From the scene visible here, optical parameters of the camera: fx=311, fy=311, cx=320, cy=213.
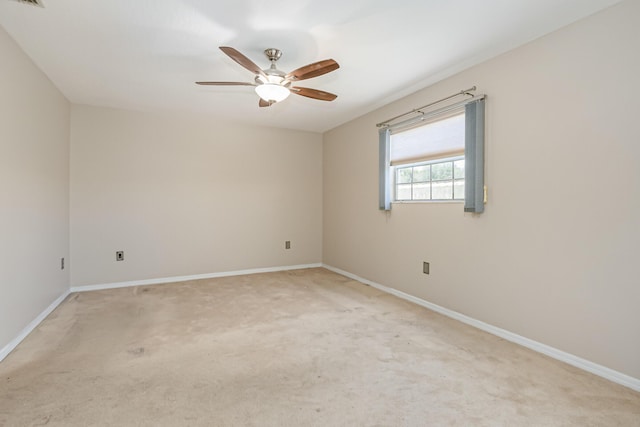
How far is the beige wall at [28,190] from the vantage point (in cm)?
226

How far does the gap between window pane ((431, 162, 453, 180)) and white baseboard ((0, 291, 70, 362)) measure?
3.81m

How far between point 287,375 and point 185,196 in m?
3.28

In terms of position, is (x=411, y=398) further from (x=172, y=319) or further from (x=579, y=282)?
(x=172, y=319)

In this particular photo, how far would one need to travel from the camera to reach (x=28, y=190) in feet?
8.68

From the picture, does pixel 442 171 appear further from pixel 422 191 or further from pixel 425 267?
pixel 425 267

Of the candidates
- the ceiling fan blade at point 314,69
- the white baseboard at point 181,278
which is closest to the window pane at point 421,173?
the ceiling fan blade at point 314,69

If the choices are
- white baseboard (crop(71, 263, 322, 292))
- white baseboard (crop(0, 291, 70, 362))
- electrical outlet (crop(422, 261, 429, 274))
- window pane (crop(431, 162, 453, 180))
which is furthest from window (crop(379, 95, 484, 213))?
white baseboard (crop(0, 291, 70, 362))

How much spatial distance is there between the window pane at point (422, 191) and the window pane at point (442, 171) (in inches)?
5.3

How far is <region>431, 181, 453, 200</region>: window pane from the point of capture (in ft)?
10.1

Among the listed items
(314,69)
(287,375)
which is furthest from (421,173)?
(287,375)

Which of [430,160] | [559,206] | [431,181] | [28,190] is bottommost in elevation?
[559,206]

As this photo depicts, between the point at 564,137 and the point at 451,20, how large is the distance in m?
1.13

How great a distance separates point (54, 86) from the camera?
3.26m

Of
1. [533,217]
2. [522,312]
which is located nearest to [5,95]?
[533,217]
